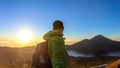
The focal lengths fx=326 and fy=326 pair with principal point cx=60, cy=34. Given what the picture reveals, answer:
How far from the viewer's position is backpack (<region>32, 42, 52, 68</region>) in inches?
236

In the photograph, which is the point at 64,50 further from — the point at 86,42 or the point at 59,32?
the point at 86,42

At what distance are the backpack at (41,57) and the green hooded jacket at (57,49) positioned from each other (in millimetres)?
131

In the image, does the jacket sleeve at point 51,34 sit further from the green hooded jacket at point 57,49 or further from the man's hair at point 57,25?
the man's hair at point 57,25

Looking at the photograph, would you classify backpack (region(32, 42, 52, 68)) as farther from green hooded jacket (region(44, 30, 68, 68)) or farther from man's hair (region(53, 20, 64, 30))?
man's hair (region(53, 20, 64, 30))

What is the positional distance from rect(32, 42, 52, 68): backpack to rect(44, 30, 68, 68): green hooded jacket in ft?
0.43

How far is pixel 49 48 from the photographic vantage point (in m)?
5.89

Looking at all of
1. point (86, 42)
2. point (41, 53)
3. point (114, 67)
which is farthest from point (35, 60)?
point (86, 42)

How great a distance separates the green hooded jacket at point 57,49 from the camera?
5.55 meters

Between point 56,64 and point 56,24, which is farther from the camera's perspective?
point 56,24

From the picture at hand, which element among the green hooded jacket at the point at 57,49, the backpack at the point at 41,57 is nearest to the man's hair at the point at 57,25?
the green hooded jacket at the point at 57,49

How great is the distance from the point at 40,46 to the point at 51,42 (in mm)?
326

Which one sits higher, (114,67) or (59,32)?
(59,32)

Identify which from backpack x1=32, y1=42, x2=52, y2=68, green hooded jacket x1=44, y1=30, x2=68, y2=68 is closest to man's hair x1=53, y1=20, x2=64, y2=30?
green hooded jacket x1=44, y1=30, x2=68, y2=68

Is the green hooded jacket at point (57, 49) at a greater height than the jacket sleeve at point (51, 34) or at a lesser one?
lesser
